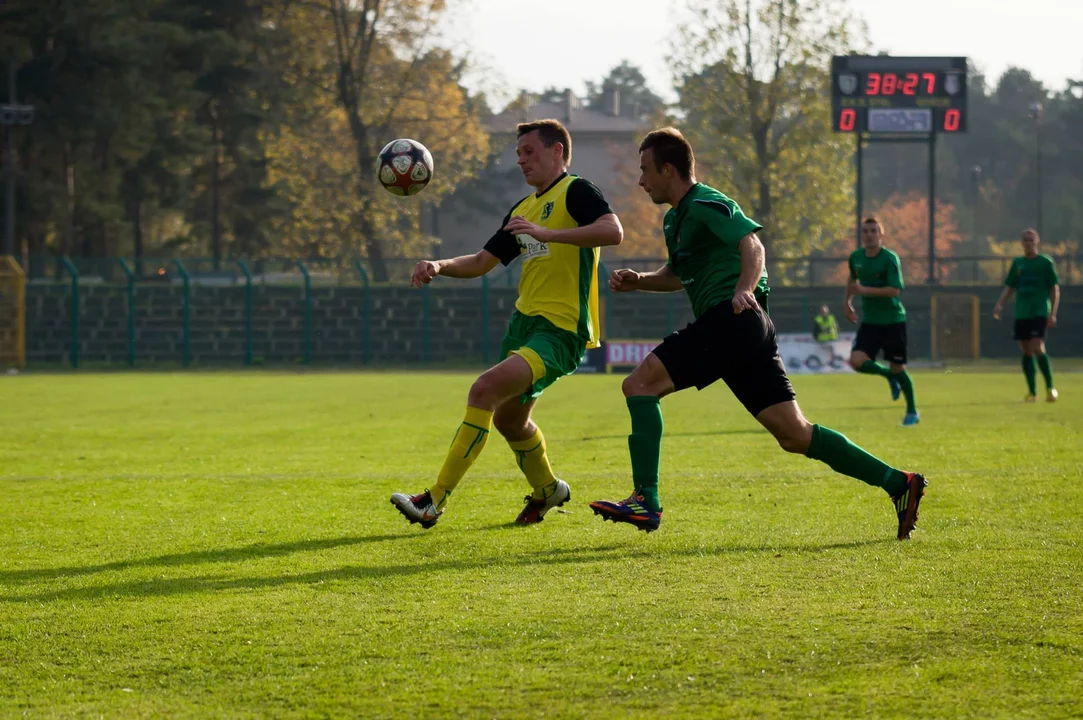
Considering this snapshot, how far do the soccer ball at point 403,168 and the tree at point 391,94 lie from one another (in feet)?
121

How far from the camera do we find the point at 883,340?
48.8ft

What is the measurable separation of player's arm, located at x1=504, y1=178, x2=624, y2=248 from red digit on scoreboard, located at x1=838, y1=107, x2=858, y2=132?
30.6 metres

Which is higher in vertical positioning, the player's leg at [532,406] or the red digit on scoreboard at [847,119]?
the red digit on scoreboard at [847,119]

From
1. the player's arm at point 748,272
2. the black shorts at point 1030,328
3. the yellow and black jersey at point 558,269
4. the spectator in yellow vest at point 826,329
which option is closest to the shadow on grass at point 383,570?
the player's arm at point 748,272

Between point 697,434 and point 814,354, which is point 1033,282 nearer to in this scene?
point 697,434

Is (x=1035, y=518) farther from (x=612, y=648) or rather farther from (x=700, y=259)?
(x=612, y=648)

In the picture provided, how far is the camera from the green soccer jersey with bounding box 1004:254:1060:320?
693 inches

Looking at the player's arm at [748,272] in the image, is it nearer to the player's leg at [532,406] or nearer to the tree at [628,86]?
the player's leg at [532,406]

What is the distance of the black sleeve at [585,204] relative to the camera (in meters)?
7.01

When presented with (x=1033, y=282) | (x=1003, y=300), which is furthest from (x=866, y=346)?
(x=1033, y=282)

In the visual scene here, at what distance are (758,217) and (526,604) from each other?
43.6 metres

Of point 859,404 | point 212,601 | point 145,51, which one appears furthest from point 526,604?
point 145,51

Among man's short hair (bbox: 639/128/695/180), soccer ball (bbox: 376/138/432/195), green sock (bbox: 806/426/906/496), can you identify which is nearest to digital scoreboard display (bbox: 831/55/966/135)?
soccer ball (bbox: 376/138/432/195)

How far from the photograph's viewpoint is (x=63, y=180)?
44062 mm
